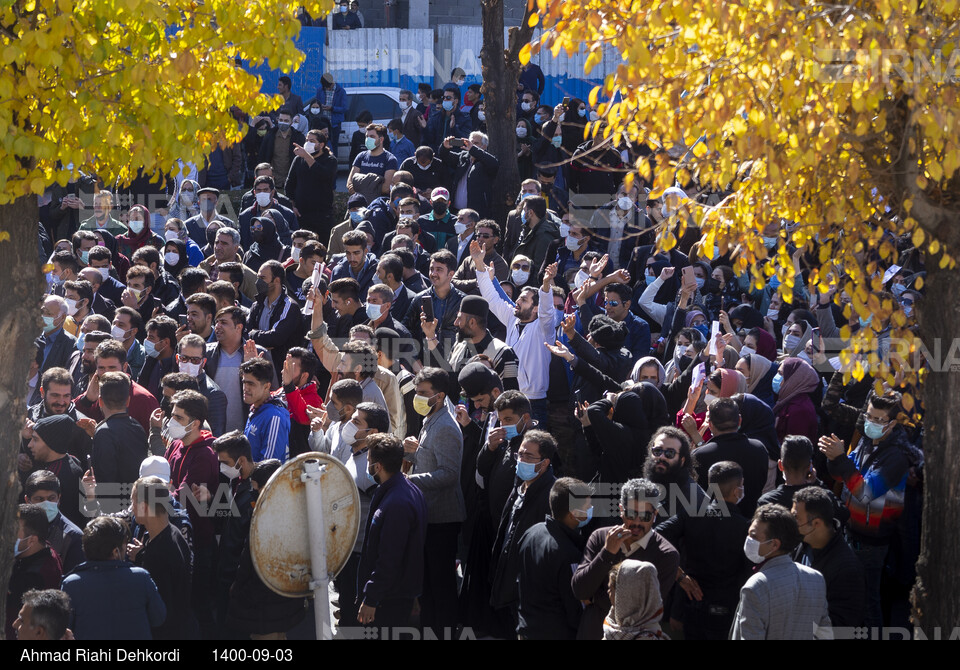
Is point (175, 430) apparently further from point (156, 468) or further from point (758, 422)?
point (758, 422)

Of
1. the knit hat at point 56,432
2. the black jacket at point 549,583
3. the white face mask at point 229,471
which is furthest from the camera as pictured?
the knit hat at point 56,432

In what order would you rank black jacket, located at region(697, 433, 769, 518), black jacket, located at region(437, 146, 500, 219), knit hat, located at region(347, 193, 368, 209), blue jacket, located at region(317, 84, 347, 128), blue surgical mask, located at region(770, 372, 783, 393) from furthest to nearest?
1. blue jacket, located at region(317, 84, 347, 128)
2. black jacket, located at region(437, 146, 500, 219)
3. knit hat, located at region(347, 193, 368, 209)
4. blue surgical mask, located at region(770, 372, 783, 393)
5. black jacket, located at region(697, 433, 769, 518)

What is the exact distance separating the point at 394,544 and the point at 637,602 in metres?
1.82

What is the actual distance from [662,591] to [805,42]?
3.07 meters

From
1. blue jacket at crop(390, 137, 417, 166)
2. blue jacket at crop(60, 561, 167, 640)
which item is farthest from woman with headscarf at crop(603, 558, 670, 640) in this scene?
blue jacket at crop(390, 137, 417, 166)

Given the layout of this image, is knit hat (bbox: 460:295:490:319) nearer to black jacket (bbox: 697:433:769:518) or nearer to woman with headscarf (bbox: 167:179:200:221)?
black jacket (bbox: 697:433:769:518)

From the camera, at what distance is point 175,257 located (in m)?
13.5

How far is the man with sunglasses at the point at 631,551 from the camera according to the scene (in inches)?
248

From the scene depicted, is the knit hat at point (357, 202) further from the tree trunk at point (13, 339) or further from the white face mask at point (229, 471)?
the tree trunk at point (13, 339)

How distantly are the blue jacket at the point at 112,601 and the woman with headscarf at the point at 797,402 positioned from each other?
5.24 m

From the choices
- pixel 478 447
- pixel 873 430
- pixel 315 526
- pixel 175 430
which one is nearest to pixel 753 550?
pixel 873 430

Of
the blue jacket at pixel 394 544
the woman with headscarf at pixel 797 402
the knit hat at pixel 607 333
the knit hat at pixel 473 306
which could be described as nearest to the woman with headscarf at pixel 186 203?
the knit hat at pixel 473 306

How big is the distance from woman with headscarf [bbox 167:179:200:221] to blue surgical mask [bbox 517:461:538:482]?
1004 cm

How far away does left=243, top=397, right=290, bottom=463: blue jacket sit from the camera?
8.14 meters
